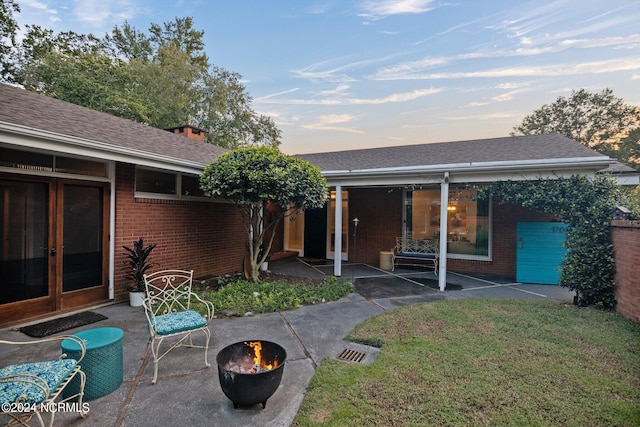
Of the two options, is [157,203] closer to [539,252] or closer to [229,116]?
[539,252]

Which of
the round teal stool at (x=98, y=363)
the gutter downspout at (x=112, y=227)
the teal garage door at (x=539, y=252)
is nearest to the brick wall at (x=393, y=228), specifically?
the teal garage door at (x=539, y=252)

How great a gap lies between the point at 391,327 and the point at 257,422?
2.54 m

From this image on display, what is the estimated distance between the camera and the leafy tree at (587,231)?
516 cm

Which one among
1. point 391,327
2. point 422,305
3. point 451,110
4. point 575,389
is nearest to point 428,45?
point 451,110

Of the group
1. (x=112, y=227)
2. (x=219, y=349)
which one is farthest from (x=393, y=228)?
(x=112, y=227)

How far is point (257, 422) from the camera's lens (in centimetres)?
229

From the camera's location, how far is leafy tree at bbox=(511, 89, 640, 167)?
18.7 m

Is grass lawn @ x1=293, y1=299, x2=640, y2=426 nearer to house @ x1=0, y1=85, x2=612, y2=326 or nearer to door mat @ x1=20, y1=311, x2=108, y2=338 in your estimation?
house @ x1=0, y1=85, x2=612, y2=326

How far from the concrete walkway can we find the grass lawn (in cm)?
27

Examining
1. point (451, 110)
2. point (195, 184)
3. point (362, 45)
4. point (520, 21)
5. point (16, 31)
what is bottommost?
point (195, 184)

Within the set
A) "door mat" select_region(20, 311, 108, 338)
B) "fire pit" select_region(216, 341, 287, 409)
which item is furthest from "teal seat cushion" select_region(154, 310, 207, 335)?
"door mat" select_region(20, 311, 108, 338)

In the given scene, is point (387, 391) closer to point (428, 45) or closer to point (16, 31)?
point (428, 45)

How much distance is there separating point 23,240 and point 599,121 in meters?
29.1

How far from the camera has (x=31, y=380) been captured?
196 cm
